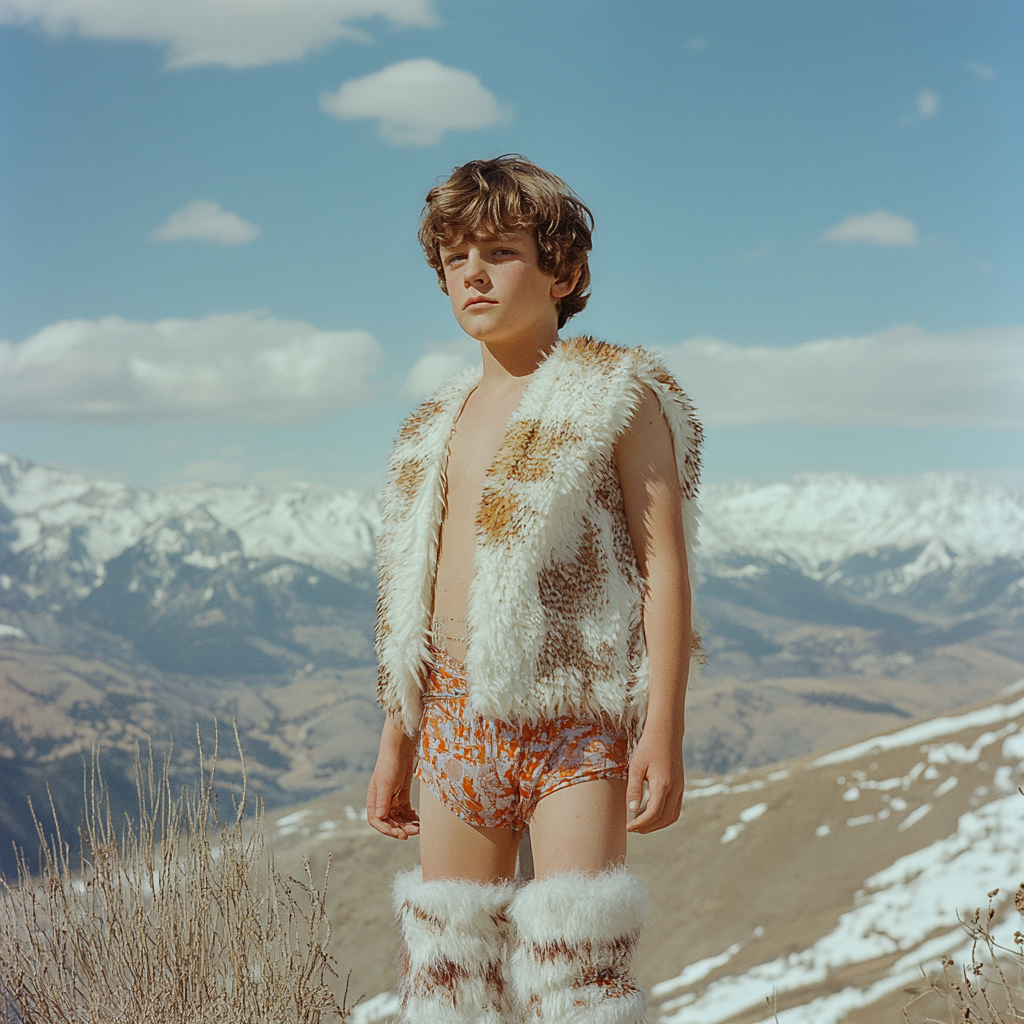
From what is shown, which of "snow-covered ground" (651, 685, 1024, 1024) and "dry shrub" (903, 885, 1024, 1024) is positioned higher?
"dry shrub" (903, 885, 1024, 1024)

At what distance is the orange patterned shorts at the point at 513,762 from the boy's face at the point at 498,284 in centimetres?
71

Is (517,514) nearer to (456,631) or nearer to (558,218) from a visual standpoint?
(456,631)

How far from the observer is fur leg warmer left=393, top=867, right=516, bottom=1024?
5.77 feet

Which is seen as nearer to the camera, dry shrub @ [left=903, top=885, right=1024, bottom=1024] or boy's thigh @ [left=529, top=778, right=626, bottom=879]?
boy's thigh @ [left=529, top=778, right=626, bottom=879]

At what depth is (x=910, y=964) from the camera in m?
8.09

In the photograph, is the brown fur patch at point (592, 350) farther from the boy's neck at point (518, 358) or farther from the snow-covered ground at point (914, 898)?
the snow-covered ground at point (914, 898)

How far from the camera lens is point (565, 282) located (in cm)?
202

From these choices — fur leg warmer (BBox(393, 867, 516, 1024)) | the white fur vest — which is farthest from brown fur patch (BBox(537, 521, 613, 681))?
fur leg warmer (BBox(393, 867, 516, 1024))

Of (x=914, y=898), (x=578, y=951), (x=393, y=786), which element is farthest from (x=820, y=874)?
(x=578, y=951)

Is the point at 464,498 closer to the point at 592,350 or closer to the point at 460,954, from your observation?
the point at 592,350

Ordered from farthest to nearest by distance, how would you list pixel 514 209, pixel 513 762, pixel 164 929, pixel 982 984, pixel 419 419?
pixel 164 929 < pixel 982 984 < pixel 419 419 < pixel 514 209 < pixel 513 762

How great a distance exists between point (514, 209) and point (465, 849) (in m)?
1.17

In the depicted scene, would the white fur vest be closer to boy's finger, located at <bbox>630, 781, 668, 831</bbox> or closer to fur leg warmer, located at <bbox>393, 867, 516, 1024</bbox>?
Result: boy's finger, located at <bbox>630, 781, 668, 831</bbox>

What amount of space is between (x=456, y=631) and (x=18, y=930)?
208 centimetres
